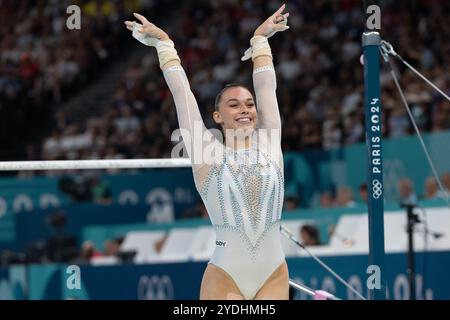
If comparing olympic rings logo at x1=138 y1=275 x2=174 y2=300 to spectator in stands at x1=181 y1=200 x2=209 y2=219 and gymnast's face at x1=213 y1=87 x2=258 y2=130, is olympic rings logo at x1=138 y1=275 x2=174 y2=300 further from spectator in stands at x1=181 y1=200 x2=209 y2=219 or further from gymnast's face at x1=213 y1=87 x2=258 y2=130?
gymnast's face at x1=213 y1=87 x2=258 y2=130

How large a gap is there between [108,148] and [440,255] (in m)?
7.10

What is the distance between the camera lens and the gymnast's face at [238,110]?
5359 millimetres

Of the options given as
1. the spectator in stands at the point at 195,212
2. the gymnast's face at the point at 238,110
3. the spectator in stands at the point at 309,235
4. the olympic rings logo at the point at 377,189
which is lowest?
the spectator in stands at the point at 309,235

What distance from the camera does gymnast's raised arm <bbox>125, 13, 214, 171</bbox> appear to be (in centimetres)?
531

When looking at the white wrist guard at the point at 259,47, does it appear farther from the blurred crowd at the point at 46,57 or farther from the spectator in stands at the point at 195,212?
the blurred crowd at the point at 46,57

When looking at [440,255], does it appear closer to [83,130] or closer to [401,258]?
[401,258]

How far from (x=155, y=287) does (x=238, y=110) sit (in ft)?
21.5

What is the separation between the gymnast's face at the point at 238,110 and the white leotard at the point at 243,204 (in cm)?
12

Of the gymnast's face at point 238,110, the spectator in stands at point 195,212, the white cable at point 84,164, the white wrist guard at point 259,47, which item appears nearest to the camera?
the gymnast's face at point 238,110

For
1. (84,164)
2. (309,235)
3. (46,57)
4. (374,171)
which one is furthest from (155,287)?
(46,57)

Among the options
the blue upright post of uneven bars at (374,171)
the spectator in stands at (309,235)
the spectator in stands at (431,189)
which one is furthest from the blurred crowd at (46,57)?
the blue upright post of uneven bars at (374,171)

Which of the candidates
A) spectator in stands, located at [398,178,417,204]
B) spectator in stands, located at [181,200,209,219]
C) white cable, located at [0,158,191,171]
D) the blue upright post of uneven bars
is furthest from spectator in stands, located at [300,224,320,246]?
the blue upright post of uneven bars

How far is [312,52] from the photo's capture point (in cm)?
1614
